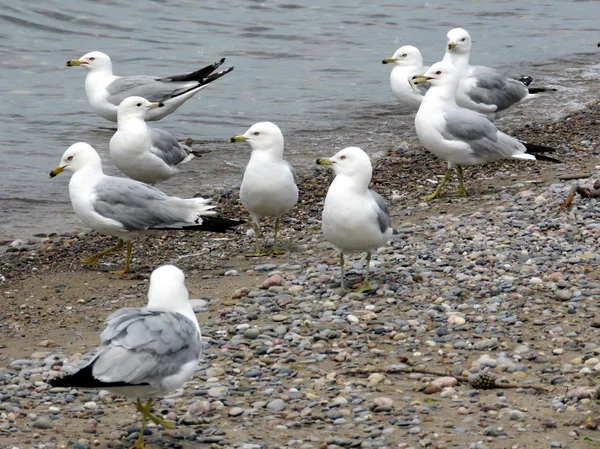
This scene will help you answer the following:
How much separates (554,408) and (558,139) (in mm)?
7453

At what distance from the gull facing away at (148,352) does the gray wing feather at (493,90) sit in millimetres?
7618

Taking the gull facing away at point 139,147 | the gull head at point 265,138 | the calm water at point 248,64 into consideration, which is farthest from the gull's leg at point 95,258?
the gull head at point 265,138

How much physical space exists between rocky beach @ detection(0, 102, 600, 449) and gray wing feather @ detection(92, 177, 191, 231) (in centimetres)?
43

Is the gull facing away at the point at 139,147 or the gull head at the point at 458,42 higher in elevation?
the gull head at the point at 458,42

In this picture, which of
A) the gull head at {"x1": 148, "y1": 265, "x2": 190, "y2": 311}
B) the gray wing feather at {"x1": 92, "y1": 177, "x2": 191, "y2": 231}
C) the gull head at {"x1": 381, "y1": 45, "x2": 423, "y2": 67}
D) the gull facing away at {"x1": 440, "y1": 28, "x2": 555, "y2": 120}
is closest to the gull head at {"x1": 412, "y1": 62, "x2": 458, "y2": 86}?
the gull facing away at {"x1": 440, "y1": 28, "x2": 555, "y2": 120}

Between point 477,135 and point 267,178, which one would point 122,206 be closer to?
point 267,178

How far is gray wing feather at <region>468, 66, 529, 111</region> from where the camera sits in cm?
1179

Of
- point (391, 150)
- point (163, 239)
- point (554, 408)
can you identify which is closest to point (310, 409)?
point (554, 408)


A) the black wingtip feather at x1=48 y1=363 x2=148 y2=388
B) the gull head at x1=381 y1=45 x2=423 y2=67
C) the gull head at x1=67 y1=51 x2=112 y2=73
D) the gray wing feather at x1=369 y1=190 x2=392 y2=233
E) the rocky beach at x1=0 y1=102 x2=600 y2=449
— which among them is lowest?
the rocky beach at x1=0 y1=102 x2=600 y2=449

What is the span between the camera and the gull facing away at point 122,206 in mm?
7895

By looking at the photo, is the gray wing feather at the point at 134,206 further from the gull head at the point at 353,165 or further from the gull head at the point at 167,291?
the gull head at the point at 167,291

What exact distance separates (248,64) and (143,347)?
1266cm

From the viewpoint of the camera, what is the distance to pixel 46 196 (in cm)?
1055

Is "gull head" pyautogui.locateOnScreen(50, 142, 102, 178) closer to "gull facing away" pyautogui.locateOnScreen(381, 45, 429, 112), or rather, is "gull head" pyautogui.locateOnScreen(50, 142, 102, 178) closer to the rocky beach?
the rocky beach
